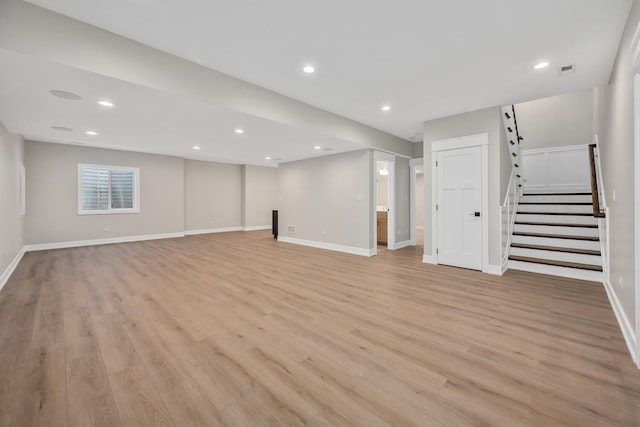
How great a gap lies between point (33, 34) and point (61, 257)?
Answer: 18.0ft

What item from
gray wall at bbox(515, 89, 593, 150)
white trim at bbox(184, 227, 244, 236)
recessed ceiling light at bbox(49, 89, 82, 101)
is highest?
gray wall at bbox(515, 89, 593, 150)

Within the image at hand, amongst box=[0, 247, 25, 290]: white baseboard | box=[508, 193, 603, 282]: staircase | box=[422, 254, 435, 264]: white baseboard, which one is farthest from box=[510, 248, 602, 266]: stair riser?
box=[0, 247, 25, 290]: white baseboard

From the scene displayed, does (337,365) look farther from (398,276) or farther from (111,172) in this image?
(111,172)

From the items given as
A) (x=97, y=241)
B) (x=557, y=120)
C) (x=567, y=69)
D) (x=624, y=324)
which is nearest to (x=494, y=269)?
(x=624, y=324)

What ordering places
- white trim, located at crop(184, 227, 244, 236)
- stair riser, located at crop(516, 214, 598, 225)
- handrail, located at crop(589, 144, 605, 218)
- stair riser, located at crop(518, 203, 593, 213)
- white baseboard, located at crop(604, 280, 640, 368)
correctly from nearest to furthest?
white baseboard, located at crop(604, 280, 640, 368) < handrail, located at crop(589, 144, 605, 218) < stair riser, located at crop(516, 214, 598, 225) < stair riser, located at crop(518, 203, 593, 213) < white trim, located at crop(184, 227, 244, 236)

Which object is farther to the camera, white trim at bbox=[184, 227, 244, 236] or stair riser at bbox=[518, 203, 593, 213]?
white trim at bbox=[184, 227, 244, 236]

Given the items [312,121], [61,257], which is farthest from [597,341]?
[61,257]

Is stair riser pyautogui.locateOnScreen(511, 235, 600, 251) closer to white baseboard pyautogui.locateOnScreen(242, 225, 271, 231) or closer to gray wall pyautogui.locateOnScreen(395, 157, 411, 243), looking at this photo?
gray wall pyautogui.locateOnScreen(395, 157, 411, 243)

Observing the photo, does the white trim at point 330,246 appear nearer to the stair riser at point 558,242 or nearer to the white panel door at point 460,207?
the white panel door at point 460,207

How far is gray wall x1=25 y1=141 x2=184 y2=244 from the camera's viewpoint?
6.55 meters

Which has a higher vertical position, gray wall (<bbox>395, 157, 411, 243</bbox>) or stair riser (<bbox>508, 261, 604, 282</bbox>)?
gray wall (<bbox>395, 157, 411, 243</bbox>)

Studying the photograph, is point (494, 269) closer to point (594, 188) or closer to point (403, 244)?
point (594, 188)

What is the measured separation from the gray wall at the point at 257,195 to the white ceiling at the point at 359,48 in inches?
260

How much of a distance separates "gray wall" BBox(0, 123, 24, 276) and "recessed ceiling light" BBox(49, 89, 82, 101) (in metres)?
1.94
